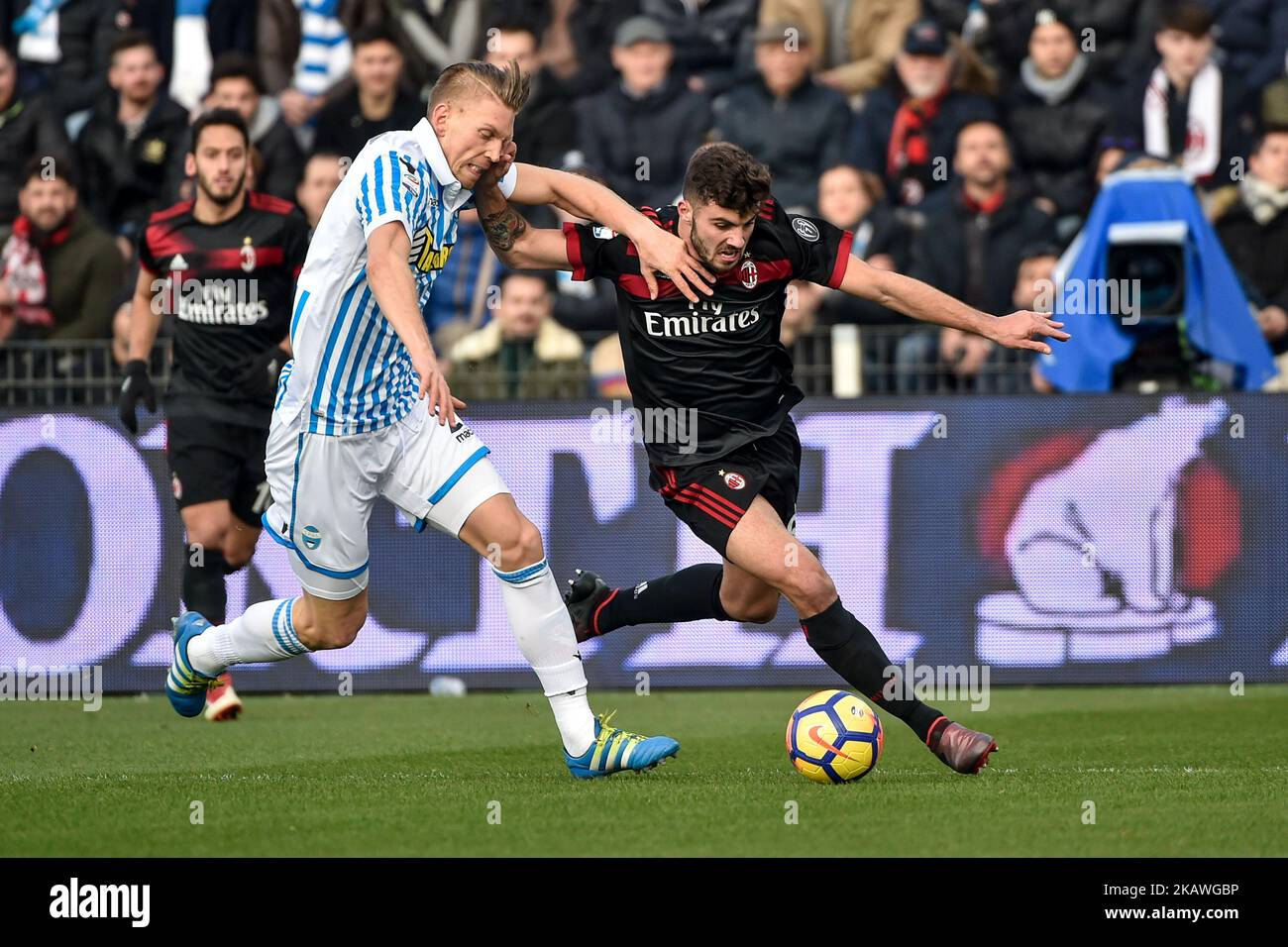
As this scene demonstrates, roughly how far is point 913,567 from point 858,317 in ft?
7.22

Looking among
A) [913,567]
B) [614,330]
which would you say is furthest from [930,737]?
[614,330]

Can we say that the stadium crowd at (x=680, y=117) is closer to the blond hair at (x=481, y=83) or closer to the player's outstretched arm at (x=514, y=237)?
the player's outstretched arm at (x=514, y=237)

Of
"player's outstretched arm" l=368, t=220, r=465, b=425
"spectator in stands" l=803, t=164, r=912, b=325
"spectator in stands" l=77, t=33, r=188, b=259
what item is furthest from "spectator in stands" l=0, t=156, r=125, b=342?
"player's outstretched arm" l=368, t=220, r=465, b=425

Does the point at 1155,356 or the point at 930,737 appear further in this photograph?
the point at 1155,356

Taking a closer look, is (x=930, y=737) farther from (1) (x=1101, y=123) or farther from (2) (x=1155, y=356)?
(1) (x=1101, y=123)

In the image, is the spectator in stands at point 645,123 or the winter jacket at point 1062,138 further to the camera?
the spectator in stands at point 645,123

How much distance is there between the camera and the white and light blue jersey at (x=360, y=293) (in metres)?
6.46

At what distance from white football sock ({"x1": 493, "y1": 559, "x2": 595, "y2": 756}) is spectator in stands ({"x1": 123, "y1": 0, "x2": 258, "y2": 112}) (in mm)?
8284

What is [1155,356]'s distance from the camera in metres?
11.0

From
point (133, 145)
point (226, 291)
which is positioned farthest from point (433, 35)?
point (226, 291)

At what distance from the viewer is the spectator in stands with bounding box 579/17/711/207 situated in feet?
42.7

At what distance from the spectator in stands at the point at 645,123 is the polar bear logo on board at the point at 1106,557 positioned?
3.78 metres

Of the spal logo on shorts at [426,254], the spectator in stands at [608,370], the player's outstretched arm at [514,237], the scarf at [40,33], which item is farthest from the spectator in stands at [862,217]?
the scarf at [40,33]

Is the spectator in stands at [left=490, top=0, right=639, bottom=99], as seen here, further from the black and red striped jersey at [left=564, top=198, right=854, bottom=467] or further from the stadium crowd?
the black and red striped jersey at [left=564, top=198, right=854, bottom=467]
